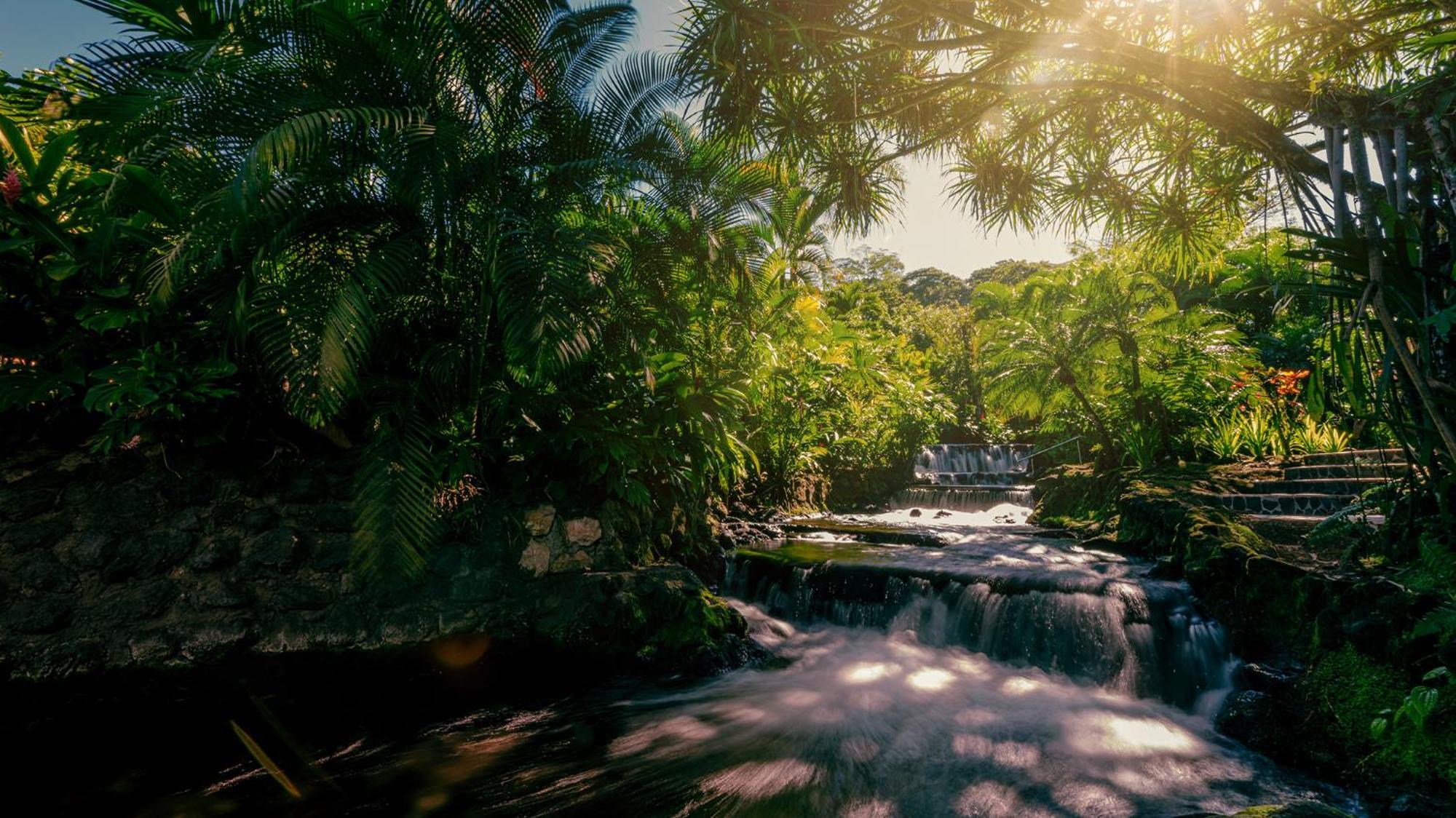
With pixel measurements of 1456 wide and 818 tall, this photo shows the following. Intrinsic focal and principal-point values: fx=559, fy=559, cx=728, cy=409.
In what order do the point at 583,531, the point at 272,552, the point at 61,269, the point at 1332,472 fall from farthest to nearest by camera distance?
the point at 1332,472, the point at 583,531, the point at 272,552, the point at 61,269

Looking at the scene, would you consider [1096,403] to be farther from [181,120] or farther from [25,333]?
[25,333]

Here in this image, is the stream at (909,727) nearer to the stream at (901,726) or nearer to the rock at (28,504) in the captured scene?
the stream at (901,726)

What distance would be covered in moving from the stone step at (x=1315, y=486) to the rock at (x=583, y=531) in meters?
6.26

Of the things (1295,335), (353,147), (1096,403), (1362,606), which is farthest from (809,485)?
(353,147)

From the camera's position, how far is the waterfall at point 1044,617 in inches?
158

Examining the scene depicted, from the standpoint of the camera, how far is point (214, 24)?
3.93 m

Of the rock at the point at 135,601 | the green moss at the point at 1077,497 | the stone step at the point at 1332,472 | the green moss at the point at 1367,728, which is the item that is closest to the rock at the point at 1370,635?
the green moss at the point at 1367,728

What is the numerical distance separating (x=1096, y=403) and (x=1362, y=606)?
6.06 meters

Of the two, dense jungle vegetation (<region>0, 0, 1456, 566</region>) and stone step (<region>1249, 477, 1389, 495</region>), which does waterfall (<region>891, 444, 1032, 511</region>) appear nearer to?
stone step (<region>1249, 477, 1389, 495</region>)

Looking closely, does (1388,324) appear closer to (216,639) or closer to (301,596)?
(301,596)

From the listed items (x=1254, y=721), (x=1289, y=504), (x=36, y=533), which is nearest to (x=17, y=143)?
(x=36, y=533)

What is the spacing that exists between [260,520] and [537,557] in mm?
1976

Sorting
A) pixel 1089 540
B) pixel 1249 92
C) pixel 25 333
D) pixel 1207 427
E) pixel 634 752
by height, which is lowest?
pixel 634 752

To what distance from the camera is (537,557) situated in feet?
15.3
